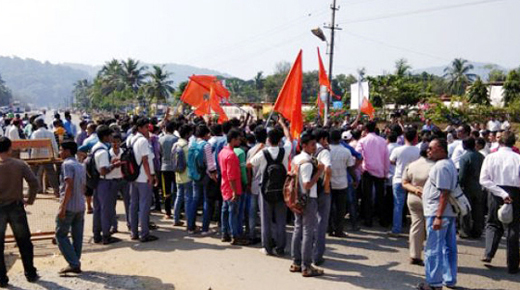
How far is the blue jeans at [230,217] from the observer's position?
734 centimetres

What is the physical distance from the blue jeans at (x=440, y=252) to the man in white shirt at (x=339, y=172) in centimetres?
227

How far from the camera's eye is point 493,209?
642cm

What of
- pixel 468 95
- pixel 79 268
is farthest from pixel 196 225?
pixel 468 95

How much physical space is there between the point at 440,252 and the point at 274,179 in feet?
7.70

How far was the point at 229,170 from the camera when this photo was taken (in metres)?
7.09

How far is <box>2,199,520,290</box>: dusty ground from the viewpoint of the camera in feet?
19.1

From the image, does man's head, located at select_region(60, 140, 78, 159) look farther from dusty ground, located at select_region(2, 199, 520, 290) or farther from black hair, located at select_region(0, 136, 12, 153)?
dusty ground, located at select_region(2, 199, 520, 290)

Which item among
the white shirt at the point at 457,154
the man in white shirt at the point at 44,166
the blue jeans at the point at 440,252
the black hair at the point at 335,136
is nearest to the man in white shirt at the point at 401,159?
the black hair at the point at 335,136

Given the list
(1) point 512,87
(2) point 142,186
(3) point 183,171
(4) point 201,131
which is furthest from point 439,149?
(1) point 512,87


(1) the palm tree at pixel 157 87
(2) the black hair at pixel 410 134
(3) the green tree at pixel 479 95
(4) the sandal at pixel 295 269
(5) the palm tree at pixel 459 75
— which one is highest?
(5) the palm tree at pixel 459 75

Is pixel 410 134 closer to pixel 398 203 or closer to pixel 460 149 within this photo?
pixel 398 203

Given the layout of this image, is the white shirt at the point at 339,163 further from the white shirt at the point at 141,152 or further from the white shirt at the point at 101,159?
the white shirt at the point at 101,159

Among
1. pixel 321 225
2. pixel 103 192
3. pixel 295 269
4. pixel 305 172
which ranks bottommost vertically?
pixel 295 269

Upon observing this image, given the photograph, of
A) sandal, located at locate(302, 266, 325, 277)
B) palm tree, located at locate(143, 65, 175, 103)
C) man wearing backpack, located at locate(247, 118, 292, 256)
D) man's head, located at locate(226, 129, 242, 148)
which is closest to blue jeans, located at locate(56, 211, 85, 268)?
man's head, located at locate(226, 129, 242, 148)
